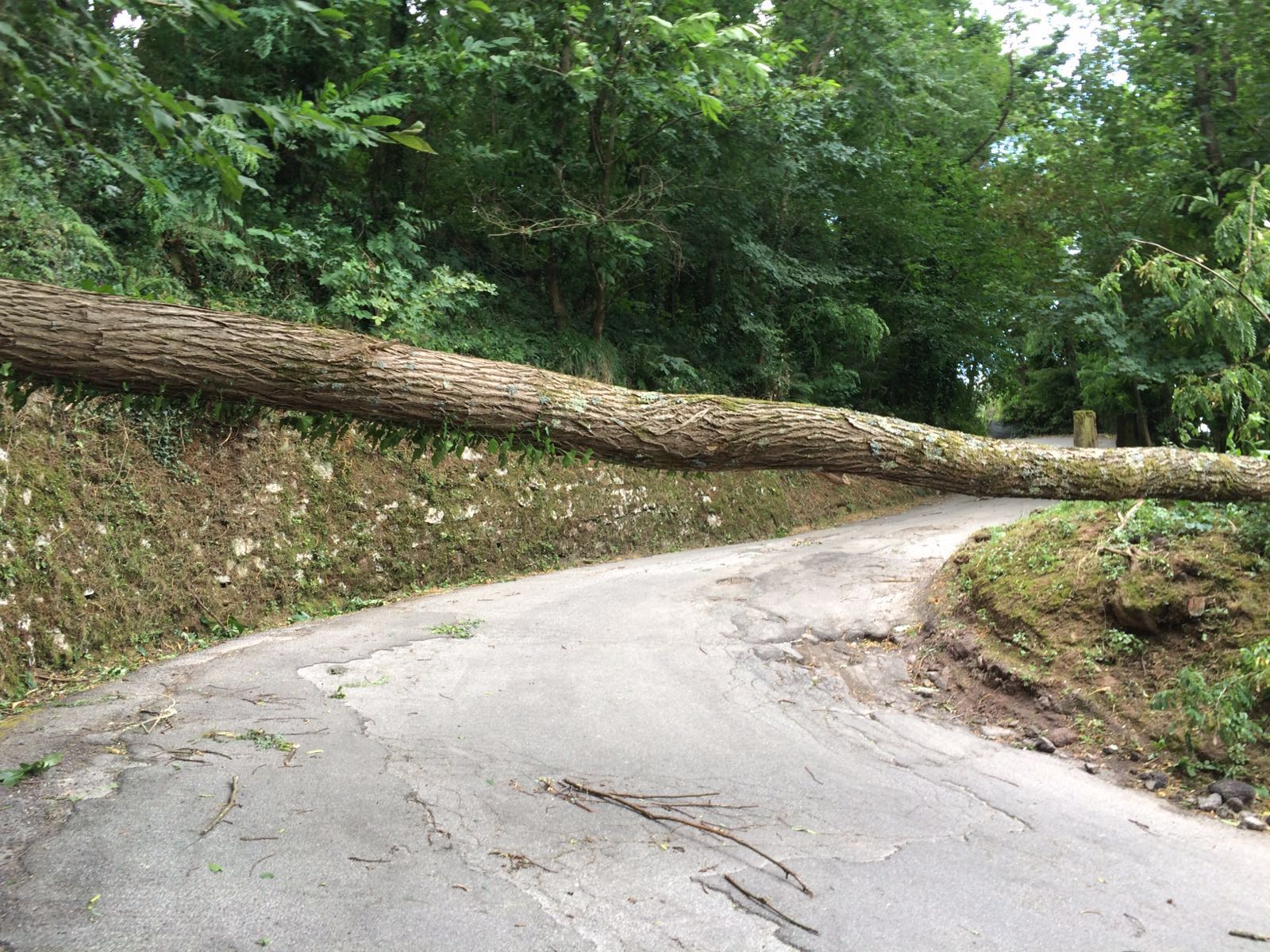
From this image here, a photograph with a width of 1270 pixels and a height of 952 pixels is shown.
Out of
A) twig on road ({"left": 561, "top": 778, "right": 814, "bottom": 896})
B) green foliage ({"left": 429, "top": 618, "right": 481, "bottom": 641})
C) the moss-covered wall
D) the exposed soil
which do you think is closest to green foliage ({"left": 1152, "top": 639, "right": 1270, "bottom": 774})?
the exposed soil

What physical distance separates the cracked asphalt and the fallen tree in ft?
5.77

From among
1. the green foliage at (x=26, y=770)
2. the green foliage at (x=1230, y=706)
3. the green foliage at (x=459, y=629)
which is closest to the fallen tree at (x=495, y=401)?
the green foliage at (x=1230, y=706)

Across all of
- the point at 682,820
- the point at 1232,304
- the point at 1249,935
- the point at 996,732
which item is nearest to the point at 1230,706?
the point at 996,732

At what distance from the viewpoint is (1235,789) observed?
5164 mm

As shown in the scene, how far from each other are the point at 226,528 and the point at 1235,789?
841 centimetres

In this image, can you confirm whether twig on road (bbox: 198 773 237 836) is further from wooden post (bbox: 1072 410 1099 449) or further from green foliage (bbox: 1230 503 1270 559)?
wooden post (bbox: 1072 410 1099 449)

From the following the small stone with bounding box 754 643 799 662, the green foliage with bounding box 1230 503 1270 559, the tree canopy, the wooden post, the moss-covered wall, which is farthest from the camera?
the wooden post

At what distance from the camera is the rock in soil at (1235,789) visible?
511 centimetres

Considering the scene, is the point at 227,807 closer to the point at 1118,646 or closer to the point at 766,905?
the point at 766,905

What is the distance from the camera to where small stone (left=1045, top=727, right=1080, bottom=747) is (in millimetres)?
6020

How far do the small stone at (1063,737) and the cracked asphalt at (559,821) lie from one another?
0.87 ft

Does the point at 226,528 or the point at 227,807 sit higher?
the point at 226,528

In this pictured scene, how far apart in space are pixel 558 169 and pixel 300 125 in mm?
11985

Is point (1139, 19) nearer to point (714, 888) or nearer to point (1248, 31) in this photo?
point (1248, 31)
